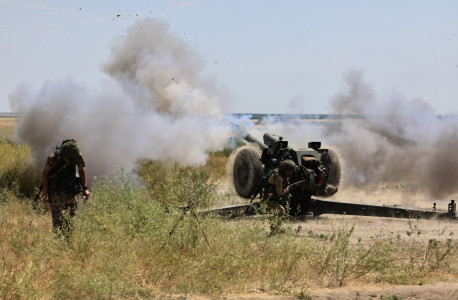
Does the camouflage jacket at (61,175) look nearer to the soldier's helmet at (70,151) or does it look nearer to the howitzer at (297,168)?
the soldier's helmet at (70,151)

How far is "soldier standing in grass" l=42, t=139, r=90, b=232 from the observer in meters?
9.49

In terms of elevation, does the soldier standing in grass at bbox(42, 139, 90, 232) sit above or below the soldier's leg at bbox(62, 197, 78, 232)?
above

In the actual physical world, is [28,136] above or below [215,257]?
above

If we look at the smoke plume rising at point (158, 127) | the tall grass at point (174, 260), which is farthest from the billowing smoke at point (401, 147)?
the tall grass at point (174, 260)

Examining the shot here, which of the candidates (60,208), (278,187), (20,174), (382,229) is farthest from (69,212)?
(20,174)

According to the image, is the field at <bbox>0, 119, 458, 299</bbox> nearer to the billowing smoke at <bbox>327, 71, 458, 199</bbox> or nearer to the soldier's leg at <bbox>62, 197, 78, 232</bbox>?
the soldier's leg at <bbox>62, 197, 78, 232</bbox>

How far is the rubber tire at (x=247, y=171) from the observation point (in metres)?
15.1

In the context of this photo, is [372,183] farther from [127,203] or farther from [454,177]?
[127,203]

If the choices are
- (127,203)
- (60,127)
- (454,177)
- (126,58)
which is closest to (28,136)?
(60,127)

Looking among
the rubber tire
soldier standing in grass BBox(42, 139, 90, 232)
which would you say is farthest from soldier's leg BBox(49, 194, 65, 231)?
the rubber tire

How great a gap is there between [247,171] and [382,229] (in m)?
3.31

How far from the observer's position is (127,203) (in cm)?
1111

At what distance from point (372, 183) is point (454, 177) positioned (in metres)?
3.66

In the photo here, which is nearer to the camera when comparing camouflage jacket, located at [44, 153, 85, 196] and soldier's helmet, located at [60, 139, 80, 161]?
soldier's helmet, located at [60, 139, 80, 161]
